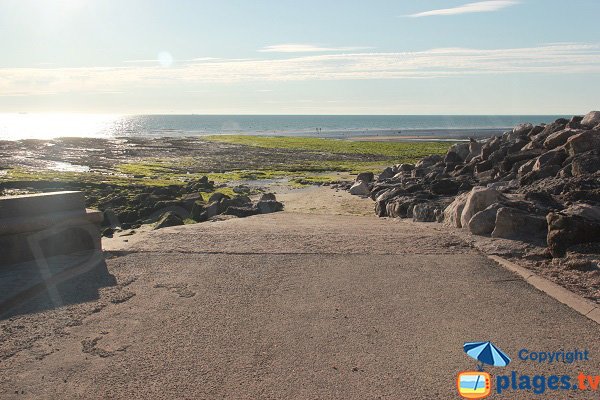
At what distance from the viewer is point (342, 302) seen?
24.6ft

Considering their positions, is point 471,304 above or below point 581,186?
below

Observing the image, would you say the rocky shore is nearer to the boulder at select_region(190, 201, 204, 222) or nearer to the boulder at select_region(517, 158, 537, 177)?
the boulder at select_region(517, 158, 537, 177)

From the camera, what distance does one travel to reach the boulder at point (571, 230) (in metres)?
9.30

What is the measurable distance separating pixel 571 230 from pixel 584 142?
598 centimetres

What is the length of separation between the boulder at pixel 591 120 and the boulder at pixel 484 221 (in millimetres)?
8323

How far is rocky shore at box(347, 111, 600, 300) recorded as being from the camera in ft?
30.8

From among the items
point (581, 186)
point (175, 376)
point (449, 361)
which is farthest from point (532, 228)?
point (175, 376)

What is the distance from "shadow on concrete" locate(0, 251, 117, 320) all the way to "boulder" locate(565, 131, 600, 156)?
36.5 ft

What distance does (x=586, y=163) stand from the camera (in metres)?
13.3

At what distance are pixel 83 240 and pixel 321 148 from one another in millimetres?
49972

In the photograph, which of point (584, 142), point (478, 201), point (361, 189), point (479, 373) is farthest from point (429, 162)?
point (479, 373)

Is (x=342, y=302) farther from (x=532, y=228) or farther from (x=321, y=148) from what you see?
(x=321, y=148)

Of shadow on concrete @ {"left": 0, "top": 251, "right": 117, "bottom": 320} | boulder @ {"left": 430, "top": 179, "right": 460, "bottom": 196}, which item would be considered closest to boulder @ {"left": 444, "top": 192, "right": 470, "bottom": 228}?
boulder @ {"left": 430, "top": 179, "right": 460, "bottom": 196}

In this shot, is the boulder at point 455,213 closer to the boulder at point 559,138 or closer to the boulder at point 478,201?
the boulder at point 478,201
